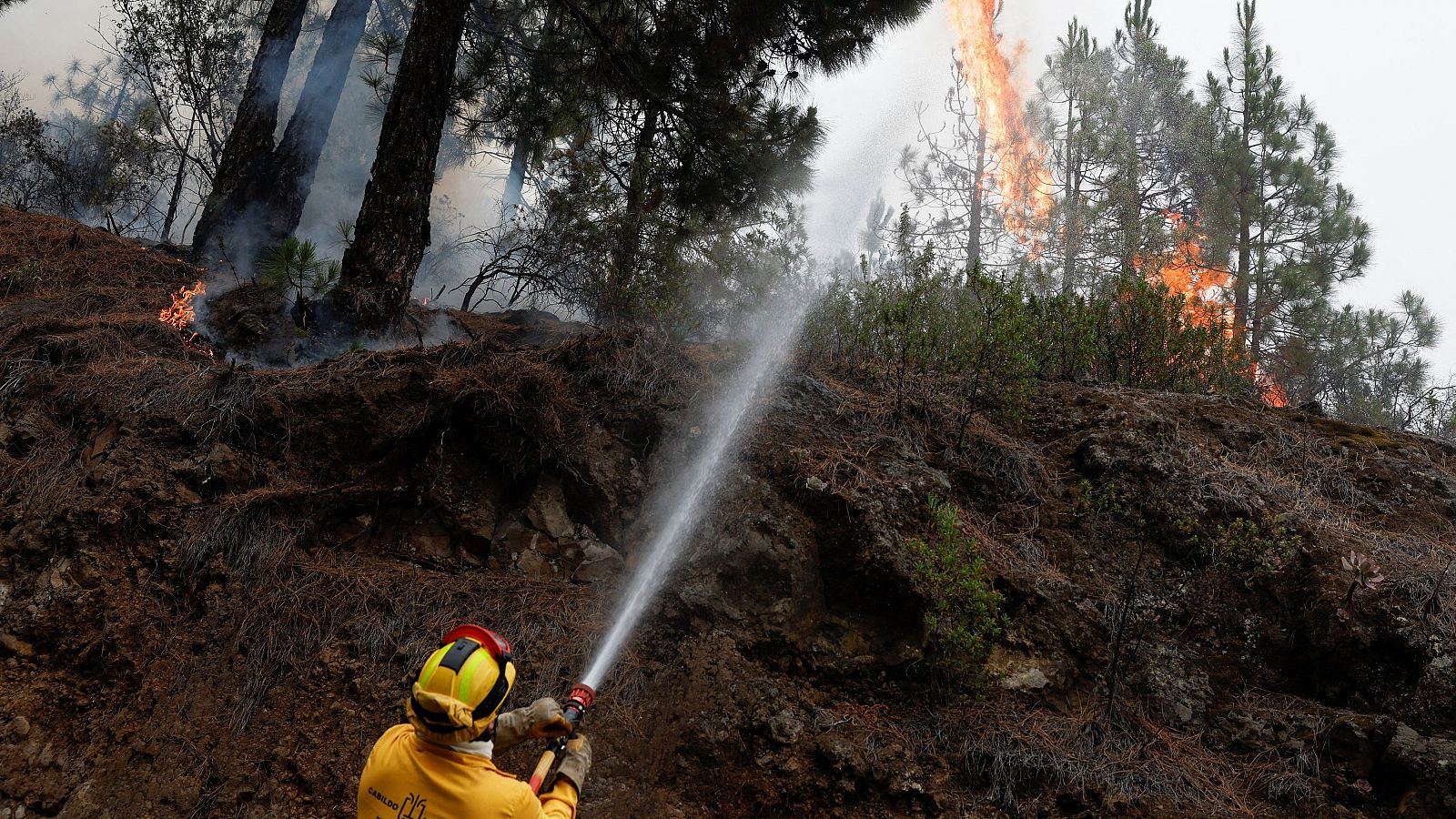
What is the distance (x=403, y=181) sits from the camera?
609 cm

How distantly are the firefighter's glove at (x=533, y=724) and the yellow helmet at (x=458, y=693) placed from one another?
8.7 inches

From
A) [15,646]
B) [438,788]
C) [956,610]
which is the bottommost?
[15,646]

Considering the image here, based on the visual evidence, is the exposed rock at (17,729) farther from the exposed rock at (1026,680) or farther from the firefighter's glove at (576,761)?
the exposed rock at (1026,680)

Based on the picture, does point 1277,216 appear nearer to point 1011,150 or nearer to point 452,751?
point 1011,150

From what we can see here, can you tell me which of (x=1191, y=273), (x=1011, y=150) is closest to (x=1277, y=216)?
(x=1191, y=273)

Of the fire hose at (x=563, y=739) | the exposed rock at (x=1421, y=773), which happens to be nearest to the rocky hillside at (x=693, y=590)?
the exposed rock at (x=1421, y=773)

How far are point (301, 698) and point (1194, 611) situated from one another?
4856 millimetres

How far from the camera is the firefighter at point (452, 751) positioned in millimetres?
2158

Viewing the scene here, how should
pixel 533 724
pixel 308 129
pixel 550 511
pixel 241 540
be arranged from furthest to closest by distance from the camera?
1. pixel 308 129
2. pixel 550 511
3. pixel 241 540
4. pixel 533 724

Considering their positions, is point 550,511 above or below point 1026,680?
above

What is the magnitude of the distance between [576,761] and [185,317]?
17.2ft

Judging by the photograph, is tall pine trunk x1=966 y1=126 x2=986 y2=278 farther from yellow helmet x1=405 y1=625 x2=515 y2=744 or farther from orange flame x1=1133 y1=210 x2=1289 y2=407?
yellow helmet x1=405 y1=625 x2=515 y2=744

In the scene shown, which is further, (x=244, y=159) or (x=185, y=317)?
(x=244, y=159)

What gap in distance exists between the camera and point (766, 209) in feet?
27.1
